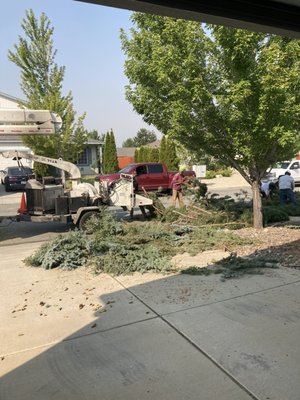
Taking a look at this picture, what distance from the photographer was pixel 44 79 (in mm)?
23625

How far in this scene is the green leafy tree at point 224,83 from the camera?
301 inches

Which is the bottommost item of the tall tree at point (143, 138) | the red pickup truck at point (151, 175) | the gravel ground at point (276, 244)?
the gravel ground at point (276, 244)

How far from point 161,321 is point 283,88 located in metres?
5.16

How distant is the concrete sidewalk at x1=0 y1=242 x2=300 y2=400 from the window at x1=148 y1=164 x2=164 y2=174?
1547 cm

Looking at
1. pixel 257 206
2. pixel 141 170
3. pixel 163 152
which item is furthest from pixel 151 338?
pixel 163 152

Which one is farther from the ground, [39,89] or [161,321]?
[39,89]

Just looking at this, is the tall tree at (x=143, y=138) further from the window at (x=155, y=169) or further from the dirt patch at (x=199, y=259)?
the dirt patch at (x=199, y=259)

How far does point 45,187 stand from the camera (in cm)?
1089

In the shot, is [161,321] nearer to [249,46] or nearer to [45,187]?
[249,46]

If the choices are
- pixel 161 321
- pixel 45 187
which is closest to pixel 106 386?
pixel 161 321

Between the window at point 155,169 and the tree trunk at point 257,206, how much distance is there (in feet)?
39.6

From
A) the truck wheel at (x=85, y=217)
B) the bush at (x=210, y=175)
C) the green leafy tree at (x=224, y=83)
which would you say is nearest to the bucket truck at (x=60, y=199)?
the truck wheel at (x=85, y=217)

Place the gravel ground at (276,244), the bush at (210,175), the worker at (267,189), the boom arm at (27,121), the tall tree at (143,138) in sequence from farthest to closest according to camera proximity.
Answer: the tall tree at (143,138), the bush at (210,175), the worker at (267,189), the boom arm at (27,121), the gravel ground at (276,244)

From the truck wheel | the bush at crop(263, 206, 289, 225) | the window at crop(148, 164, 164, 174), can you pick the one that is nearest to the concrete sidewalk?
the truck wheel
